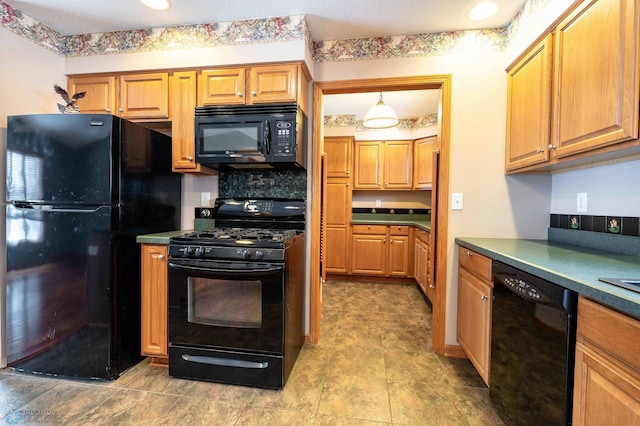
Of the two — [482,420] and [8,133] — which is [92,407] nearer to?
[8,133]

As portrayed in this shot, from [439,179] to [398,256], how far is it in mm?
1946

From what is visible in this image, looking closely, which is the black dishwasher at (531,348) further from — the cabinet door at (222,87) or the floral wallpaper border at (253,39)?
the cabinet door at (222,87)

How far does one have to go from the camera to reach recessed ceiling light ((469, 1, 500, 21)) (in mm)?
1723

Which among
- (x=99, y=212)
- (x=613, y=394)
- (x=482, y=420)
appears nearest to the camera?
(x=613, y=394)

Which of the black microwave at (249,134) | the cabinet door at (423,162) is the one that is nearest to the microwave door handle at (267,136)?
the black microwave at (249,134)

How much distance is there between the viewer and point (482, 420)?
1.42 m

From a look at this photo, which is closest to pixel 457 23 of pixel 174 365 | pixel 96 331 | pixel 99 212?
pixel 99 212

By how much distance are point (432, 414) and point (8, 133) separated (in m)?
3.06

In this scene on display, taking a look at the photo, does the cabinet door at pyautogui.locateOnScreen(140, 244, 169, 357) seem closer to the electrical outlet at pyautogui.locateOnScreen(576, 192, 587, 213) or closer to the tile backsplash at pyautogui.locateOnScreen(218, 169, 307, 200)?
the tile backsplash at pyautogui.locateOnScreen(218, 169, 307, 200)

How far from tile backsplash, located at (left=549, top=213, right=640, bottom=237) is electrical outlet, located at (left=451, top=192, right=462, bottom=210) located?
24.7 inches

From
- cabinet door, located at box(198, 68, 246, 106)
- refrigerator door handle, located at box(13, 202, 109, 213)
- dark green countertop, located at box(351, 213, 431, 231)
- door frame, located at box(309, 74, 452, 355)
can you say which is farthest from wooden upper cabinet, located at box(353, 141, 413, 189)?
refrigerator door handle, located at box(13, 202, 109, 213)

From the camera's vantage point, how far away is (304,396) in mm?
1573

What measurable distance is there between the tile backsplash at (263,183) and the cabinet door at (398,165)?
2.32 m

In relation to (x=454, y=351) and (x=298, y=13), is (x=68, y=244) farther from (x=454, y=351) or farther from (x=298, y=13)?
(x=454, y=351)
